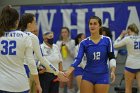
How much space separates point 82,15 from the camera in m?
11.4

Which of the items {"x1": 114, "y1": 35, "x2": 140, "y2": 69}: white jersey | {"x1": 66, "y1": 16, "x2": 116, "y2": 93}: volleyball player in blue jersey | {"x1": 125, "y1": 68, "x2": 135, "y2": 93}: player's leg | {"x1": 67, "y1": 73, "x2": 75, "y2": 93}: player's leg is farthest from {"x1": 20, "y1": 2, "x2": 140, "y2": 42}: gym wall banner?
{"x1": 66, "y1": 16, "x2": 116, "y2": 93}: volleyball player in blue jersey

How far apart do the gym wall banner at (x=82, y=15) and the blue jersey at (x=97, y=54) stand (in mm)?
4333

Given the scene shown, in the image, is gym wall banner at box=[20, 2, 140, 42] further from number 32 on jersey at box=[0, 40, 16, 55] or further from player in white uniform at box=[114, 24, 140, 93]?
number 32 on jersey at box=[0, 40, 16, 55]

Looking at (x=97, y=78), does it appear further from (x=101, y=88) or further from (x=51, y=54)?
(x=51, y=54)

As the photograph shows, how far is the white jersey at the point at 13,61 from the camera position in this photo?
4660 millimetres

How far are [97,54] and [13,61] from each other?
2232mm

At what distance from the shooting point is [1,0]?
12172mm

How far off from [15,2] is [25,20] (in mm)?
5761

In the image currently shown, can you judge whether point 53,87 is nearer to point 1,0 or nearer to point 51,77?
point 51,77

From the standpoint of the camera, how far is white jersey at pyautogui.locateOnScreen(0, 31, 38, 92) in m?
4.66

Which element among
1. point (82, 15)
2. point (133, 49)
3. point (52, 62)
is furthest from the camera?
point (82, 15)

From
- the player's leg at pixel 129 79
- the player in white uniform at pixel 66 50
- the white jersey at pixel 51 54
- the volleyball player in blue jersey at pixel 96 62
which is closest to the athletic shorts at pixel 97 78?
the volleyball player in blue jersey at pixel 96 62

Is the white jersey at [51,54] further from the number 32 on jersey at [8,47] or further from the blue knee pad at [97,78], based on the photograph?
the number 32 on jersey at [8,47]

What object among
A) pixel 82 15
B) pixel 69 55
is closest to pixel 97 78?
pixel 69 55
